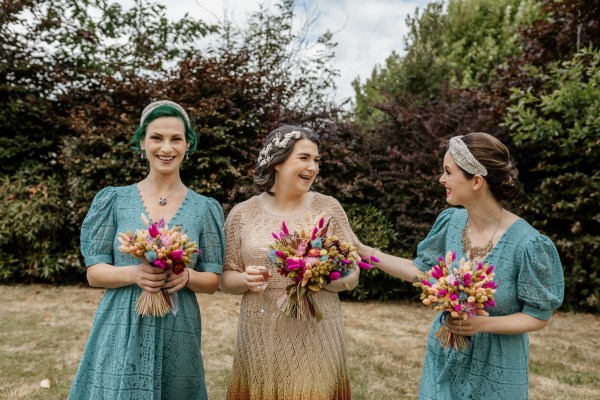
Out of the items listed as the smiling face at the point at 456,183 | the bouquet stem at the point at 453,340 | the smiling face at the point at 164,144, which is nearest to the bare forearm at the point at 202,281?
the smiling face at the point at 164,144

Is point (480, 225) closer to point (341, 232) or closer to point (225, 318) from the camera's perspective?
point (341, 232)

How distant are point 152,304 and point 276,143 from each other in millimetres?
1111

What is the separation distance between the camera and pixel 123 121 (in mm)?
8625

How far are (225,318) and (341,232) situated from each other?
4.53 meters

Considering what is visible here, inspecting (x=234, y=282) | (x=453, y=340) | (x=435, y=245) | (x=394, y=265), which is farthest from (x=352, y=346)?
(x=453, y=340)

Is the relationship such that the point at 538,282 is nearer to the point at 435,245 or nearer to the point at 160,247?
the point at 435,245

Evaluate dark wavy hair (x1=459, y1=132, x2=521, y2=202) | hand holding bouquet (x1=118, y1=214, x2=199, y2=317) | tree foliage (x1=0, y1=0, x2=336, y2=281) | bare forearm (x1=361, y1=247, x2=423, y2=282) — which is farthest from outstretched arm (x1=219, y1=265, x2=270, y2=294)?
tree foliage (x1=0, y1=0, x2=336, y2=281)

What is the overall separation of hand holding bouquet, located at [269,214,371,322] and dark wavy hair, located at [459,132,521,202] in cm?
77

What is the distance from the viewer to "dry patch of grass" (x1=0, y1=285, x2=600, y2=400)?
4.84 metres

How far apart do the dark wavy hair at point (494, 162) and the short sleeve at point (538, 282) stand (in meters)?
0.31

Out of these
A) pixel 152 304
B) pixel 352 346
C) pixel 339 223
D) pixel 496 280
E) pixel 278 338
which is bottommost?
pixel 352 346

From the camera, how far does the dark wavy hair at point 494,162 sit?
259 centimetres

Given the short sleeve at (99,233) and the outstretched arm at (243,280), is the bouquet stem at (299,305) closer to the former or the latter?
the outstretched arm at (243,280)

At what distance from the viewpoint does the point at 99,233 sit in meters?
2.71
